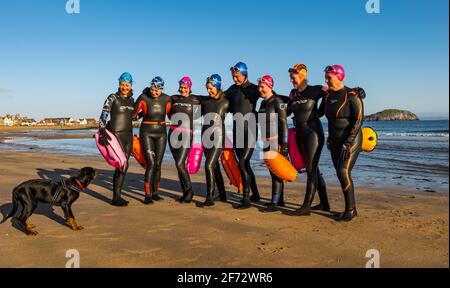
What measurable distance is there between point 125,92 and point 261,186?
406 centimetres

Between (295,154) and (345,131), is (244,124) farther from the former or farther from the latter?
(345,131)

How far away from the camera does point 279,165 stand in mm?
6203

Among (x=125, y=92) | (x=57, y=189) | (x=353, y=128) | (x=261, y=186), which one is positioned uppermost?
(x=125, y=92)

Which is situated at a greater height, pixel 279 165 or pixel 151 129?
pixel 151 129

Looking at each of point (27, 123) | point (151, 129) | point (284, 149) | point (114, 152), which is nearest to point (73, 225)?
point (114, 152)

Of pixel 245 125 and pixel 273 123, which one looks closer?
pixel 273 123

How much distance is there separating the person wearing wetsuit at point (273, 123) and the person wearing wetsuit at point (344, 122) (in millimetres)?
778

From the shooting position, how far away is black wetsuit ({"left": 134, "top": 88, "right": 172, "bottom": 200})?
7.12 m

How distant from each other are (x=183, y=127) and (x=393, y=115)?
158 meters
